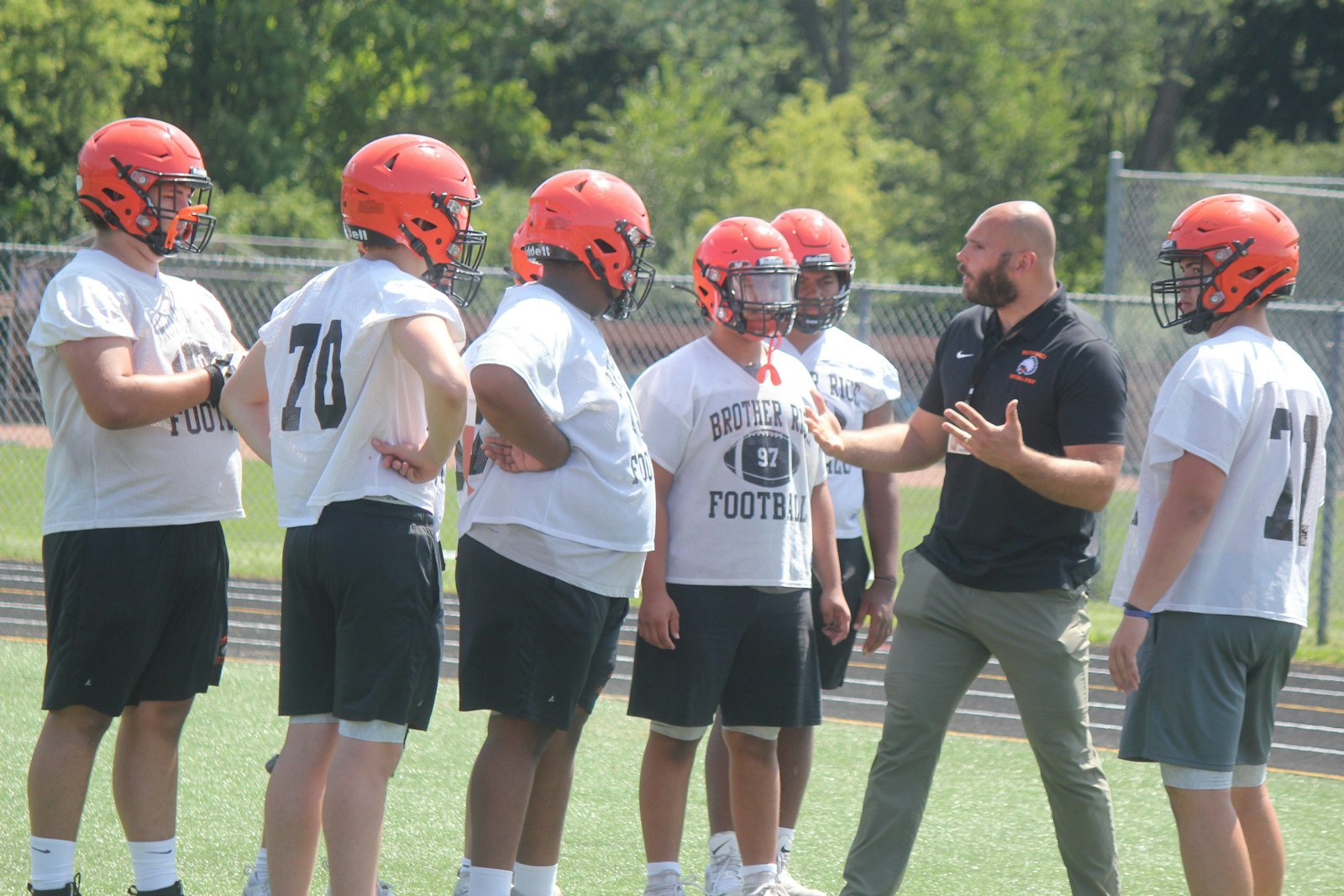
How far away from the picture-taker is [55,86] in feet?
94.4

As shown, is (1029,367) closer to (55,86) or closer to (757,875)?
(757,875)

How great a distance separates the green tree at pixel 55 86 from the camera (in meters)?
27.6

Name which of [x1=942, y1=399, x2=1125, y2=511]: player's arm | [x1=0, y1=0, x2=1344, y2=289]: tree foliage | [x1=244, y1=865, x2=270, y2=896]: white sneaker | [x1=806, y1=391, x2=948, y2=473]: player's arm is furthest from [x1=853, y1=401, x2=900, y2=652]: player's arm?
[x1=0, y1=0, x2=1344, y2=289]: tree foliage

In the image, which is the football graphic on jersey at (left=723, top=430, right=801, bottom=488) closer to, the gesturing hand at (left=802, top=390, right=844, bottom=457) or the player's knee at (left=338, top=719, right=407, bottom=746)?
the gesturing hand at (left=802, top=390, right=844, bottom=457)

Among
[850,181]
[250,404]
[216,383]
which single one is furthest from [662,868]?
[850,181]

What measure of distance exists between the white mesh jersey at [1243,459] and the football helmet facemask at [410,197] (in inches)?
75.2

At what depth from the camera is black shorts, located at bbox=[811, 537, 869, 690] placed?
509cm

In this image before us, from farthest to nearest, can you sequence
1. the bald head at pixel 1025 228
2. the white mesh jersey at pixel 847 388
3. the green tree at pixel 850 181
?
the green tree at pixel 850 181 < the white mesh jersey at pixel 847 388 < the bald head at pixel 1025 228

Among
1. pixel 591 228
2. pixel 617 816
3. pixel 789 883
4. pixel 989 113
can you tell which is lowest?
pixel 617 816

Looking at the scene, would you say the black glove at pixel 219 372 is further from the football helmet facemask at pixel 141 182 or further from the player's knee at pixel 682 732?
the player's knee at pixel 682 732

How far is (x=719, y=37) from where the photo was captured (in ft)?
150

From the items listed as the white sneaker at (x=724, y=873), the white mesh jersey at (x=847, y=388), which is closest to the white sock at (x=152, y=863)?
the white sneaker at (x=724, y=873)

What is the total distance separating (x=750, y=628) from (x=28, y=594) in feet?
24.2

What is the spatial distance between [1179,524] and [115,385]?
2823 millimetres
